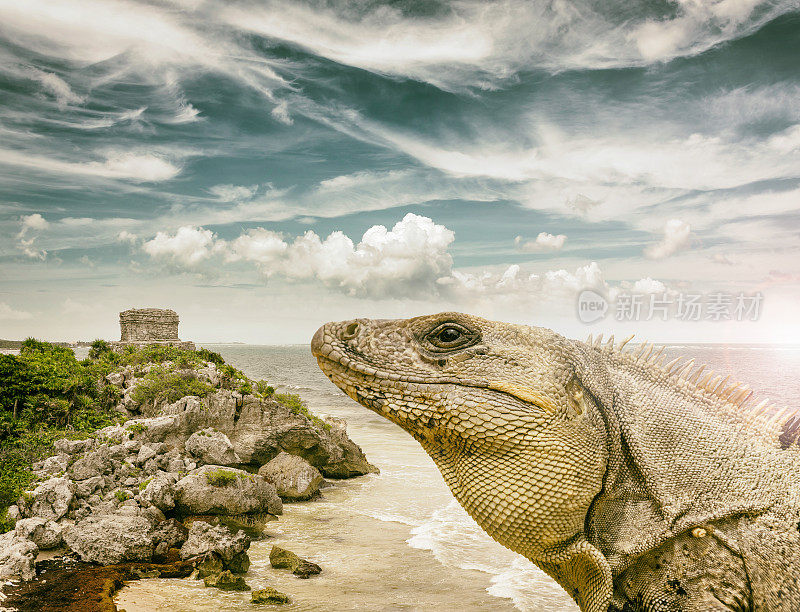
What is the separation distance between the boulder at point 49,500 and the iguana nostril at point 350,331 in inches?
493

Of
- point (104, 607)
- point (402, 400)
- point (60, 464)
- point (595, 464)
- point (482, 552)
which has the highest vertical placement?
point (402, 400)

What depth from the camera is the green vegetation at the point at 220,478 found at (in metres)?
15.4

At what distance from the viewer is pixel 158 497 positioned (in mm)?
14789

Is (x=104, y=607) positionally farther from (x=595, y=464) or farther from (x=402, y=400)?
(x=595, y=464)

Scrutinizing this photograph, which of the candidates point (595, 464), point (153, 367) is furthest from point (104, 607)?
point (153, 367)

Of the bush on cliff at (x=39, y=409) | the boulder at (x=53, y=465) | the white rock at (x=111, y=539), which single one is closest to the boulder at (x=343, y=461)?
the bush on cliff at (x=39, y=409)

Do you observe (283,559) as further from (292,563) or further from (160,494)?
(160,494)

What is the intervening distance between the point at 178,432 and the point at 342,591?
898 cm

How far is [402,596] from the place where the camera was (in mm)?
12891

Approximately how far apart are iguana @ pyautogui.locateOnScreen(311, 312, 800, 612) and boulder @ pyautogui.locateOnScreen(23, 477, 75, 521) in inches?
496

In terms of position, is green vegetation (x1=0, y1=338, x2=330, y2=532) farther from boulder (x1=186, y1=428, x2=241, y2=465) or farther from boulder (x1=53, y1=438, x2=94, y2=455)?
boulder (x1=186, y1=428, x2=241, y2=465)

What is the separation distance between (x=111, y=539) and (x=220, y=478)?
3309 mm

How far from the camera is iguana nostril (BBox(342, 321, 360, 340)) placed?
4680 millimetres

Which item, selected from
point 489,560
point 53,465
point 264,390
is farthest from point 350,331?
point 264,390
